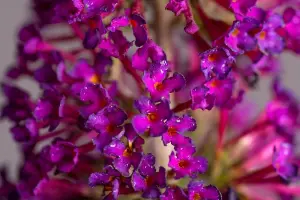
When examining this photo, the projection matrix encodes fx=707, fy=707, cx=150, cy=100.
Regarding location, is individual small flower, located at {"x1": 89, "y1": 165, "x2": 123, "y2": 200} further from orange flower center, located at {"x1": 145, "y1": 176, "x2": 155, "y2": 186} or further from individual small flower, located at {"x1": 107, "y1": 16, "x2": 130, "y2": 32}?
individual small flower, located at {"x1": 107, "y1": 16, "x2": 130, "y2": 32}

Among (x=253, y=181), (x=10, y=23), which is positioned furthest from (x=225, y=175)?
(x=10, y=23)

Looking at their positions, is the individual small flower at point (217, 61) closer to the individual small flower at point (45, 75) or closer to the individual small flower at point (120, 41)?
the individual small flower at point (120, 41)

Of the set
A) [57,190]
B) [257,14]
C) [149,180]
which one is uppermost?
[257,14]

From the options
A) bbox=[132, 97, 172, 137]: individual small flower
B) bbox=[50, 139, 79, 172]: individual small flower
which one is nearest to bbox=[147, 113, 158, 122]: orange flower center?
bbox=[132, 97, 172, 137]: individual small flower

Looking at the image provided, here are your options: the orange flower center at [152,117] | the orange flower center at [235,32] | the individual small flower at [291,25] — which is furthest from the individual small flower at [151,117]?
the individual small flower at [291,25]

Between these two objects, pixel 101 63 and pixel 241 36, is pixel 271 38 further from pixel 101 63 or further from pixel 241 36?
pixel 101 63

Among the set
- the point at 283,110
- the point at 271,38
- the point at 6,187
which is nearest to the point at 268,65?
the point at 283,110

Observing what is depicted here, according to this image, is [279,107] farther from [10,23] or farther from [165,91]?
[10,23]
